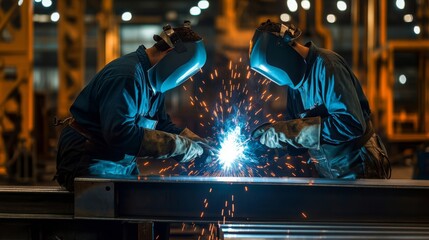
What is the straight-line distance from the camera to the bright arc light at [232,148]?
3.54 metres

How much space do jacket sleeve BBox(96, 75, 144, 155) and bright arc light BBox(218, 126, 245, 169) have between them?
0.72 meters

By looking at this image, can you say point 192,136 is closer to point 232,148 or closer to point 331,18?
point 232,148

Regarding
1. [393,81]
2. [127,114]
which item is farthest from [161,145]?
[393,81]

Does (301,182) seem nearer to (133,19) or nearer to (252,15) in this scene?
(252,15)

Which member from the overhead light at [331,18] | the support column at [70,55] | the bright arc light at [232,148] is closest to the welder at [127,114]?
the bright arc light at [232,148]

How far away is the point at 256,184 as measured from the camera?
2627 millimetres

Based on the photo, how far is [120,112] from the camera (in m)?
2.90

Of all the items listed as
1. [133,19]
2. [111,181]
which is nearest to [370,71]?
[133,19]

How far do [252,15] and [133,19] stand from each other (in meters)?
6.04

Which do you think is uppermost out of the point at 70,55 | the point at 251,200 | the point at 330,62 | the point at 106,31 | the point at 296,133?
the point at 106,31

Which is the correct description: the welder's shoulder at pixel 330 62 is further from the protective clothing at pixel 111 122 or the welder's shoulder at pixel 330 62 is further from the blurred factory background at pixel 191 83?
the blurred factory background at pixel 191 83

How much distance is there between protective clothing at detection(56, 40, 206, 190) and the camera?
115 inches

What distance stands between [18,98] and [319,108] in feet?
23.7

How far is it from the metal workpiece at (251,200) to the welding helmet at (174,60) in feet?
2.44
